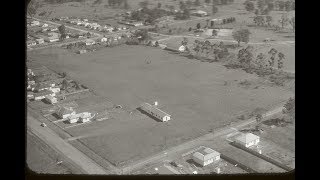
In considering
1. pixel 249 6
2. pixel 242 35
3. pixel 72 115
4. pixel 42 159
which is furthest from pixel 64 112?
pixel 249 6

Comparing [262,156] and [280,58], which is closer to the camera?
[262,156]

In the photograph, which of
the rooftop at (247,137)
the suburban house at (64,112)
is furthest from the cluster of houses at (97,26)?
the rooftop at (247,137)

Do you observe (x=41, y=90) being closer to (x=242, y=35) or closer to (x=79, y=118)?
(x=79, y=118)

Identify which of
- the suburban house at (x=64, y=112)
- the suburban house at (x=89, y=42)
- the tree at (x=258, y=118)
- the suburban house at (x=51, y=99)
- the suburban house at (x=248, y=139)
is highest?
the suburban house at (x=89, y=42)

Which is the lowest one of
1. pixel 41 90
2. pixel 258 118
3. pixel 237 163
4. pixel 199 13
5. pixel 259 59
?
pixel 237 163

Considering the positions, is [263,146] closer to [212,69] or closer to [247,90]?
[247,90]

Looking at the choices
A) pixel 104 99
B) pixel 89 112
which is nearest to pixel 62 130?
pixel 89 112

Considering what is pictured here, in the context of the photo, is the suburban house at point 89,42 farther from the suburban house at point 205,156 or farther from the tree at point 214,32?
the suburban house at point 205,156
